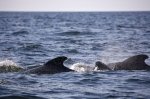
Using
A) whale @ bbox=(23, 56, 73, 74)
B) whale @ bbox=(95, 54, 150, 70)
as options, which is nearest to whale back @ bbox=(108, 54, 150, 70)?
whale @ bbox=(95, 54, 150, 70)

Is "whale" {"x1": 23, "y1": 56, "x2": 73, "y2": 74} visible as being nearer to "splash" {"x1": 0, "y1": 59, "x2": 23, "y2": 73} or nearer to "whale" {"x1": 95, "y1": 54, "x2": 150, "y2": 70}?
"splash" {"x1": 0, "y1": 59, "x2": 23, "y2": 73}

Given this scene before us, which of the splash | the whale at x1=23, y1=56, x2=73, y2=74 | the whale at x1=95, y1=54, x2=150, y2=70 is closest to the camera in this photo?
the whale at x1=23, y1=56, x2=73, y2=74

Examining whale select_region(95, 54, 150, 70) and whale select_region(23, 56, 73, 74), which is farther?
whale select_region(95, 54, 150, 70)

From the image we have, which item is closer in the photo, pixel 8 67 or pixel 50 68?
pixel 50 68

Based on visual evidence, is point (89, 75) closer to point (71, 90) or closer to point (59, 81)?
point (59, 81)

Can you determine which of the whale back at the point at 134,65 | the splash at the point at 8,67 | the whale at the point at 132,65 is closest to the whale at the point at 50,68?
the splash at the point at 8,67

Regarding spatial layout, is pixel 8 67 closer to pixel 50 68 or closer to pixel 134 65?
pixel 50 68

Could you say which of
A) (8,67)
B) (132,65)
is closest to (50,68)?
(8,67)

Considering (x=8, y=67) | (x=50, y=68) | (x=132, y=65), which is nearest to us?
(x=50, y=68)

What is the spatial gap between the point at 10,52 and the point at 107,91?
52.4 ft

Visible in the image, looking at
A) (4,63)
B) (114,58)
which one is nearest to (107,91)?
(4,63)

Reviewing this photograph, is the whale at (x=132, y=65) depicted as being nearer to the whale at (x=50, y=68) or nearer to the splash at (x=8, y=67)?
the whale at (x=50, y=68)

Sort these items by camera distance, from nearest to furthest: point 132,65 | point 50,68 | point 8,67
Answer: point 50,68 → point 132,65 → point 8,67

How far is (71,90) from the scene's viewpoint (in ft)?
51.3
